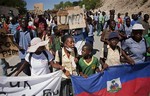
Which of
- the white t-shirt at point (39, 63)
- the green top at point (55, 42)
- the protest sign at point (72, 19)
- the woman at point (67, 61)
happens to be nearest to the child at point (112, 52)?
the woman at point (67, 61)

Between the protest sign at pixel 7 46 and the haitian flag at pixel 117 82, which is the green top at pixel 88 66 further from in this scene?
the protest sign at pixel 7 46

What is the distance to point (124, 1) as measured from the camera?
75000 mm

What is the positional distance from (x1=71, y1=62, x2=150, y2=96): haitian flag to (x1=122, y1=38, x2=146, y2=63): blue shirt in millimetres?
162

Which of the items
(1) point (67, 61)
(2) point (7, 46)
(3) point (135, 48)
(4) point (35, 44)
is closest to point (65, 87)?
(1) point (67, 61)

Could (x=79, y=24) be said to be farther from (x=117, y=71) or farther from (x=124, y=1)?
(x=124, y=1)

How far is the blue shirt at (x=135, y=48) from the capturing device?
267 inches

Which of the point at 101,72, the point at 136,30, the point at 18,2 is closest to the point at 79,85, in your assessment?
the point at 101,72

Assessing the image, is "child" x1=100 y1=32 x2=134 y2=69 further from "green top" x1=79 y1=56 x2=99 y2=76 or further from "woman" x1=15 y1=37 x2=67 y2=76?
"woman" x1=15 y1=37 x2=67 y2=76

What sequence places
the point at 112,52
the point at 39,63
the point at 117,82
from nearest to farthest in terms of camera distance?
the point at 39,63, the point at 112,52, the point at 117,82

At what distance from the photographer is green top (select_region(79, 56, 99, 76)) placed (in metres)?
6.03

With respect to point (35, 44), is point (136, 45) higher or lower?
lower

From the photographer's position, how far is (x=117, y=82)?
6586mm

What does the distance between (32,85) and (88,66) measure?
1.03 meters

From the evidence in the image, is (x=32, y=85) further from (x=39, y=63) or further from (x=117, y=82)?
(x=117, y=82)
